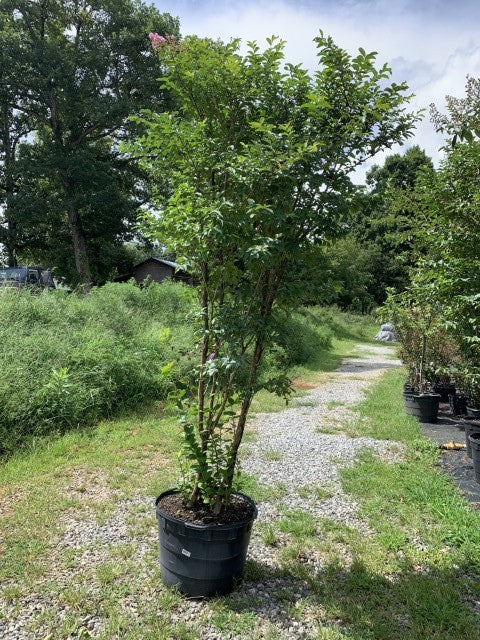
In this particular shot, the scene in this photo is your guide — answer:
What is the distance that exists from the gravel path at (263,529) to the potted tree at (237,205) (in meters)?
0.23

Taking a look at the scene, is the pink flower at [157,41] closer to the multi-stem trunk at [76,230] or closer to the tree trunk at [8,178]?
the multi-stem trunk at [76,230]

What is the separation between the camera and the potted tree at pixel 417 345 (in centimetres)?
668

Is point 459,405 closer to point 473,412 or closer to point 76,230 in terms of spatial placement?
point 473,412

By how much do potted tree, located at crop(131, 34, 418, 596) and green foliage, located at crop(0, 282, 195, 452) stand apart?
1.51ft

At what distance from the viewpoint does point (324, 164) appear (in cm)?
241

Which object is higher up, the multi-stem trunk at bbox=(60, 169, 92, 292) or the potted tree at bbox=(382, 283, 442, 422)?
the multi-stem trunk at bbox=(60, 169, 92, 292)

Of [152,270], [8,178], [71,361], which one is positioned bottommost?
[71,361]

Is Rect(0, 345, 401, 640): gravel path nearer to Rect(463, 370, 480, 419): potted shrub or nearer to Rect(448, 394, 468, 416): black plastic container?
Rect(463, 370, 480, 419): potted shrub

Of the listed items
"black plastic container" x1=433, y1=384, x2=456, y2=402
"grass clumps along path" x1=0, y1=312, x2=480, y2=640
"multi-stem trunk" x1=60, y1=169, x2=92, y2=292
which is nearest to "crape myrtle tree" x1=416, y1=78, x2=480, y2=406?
"grass clumps along path" x1=0, y1=312, x2=480, y2=640

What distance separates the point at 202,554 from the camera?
7.99ft

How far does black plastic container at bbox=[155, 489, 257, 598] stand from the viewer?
95.1 inches

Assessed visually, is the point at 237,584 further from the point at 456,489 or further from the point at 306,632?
the point at 456,489

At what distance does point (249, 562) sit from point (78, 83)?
21.5 metres

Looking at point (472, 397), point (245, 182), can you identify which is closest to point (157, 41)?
point (245, 182)
